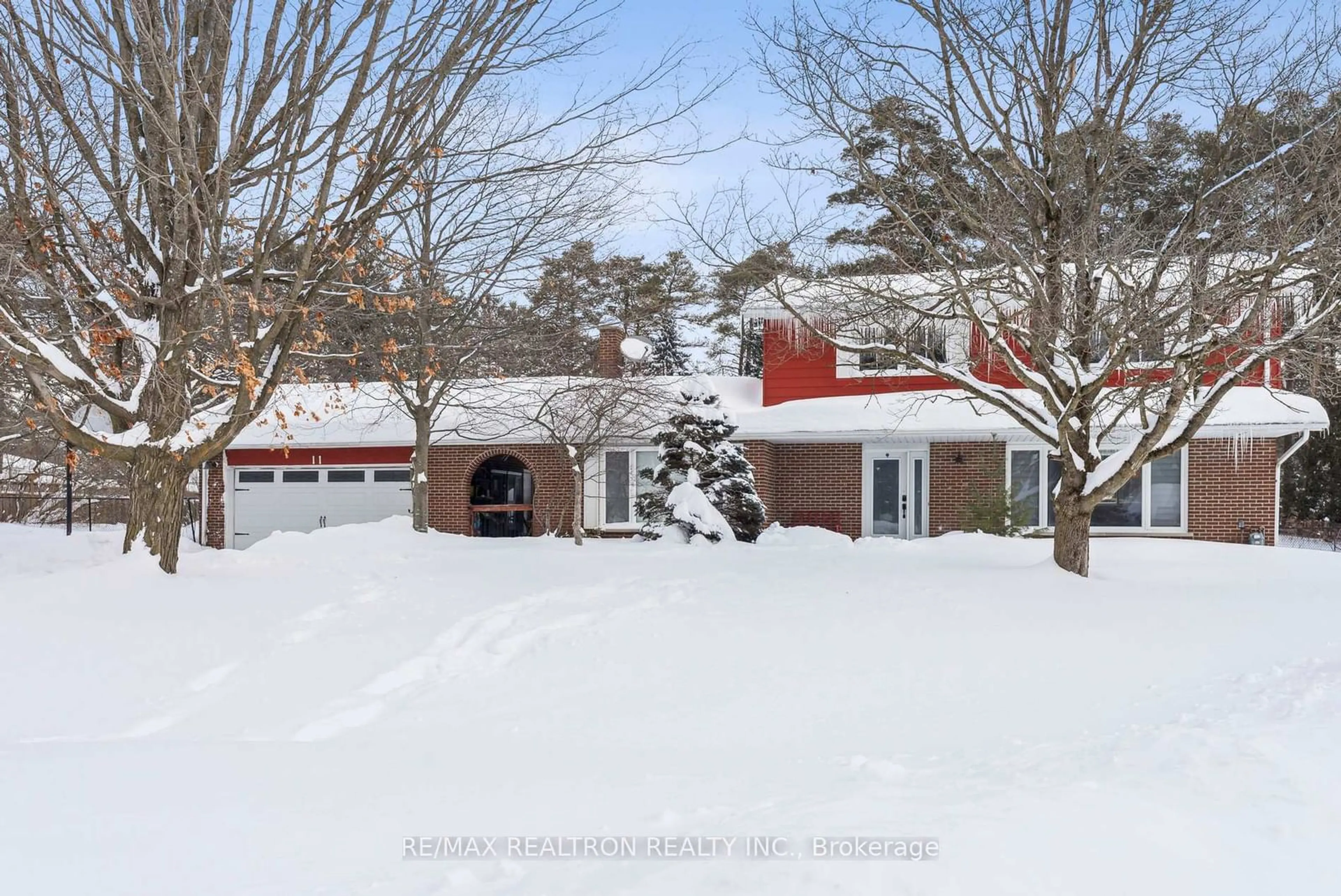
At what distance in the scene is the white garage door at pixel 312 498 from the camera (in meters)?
18.7

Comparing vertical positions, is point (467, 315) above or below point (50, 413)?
above

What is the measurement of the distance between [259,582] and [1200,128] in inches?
852

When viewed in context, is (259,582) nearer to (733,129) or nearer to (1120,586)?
(733,129)

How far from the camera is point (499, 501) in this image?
19.6m

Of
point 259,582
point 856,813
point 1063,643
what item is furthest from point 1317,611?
point 259,582

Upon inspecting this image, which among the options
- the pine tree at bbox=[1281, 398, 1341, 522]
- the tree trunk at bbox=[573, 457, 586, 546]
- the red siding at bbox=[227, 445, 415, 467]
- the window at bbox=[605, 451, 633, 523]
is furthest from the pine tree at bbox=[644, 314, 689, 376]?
the pine tree at bbox=[1281, 398, 1341, 522]

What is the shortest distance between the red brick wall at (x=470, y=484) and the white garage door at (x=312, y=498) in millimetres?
587

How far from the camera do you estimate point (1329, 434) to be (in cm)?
2373

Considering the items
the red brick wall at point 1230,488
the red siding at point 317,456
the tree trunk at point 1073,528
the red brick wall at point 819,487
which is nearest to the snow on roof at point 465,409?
the red siding at point 317,456

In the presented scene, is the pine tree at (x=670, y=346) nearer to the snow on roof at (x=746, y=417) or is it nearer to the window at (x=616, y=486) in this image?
the snow on roof at (x=746, y=417)

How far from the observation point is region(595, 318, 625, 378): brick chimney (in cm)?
1839

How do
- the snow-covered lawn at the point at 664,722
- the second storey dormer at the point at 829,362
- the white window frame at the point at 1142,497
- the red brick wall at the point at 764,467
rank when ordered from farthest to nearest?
the red brick wall at the point at 764,467 < the white window frame at the point at 1142,497 < the second storey dormer at the point at 829,362 < the snow-covered lawn at the point at 664,722

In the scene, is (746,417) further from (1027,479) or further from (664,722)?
(664,722)

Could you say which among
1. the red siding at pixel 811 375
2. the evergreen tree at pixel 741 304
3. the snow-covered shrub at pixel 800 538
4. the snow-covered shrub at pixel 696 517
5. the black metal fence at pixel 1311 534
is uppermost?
the evergreen tree at pixel 741 304
